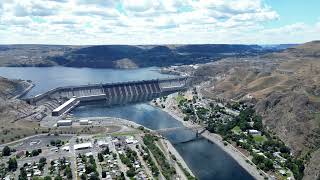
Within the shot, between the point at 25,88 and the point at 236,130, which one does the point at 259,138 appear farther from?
the point at 25,88

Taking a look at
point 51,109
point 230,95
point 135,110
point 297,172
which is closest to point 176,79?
point 230,95

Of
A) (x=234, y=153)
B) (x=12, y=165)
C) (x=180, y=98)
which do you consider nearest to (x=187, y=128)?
(x=234, y=153)

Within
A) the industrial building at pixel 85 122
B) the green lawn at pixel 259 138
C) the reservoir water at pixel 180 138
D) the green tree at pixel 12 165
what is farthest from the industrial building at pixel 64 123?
the green lawn at pixel 259 138

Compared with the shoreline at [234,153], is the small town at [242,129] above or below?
above

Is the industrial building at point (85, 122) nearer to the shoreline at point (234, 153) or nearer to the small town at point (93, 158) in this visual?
the small town at point (93, 158)

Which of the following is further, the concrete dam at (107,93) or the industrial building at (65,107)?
the concrete dam at (107,93)

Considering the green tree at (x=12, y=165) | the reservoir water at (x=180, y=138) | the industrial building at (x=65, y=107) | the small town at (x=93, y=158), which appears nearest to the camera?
the small town at (x=93, y=158)

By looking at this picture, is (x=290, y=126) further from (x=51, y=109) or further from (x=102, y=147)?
(x=51, y=109)

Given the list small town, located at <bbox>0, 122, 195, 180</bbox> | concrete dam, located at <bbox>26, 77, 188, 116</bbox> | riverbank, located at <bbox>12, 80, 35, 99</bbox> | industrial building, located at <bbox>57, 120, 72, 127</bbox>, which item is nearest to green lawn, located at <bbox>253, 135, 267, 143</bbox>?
small town, located at <bbox>0, 122, 195, 180</bbox>

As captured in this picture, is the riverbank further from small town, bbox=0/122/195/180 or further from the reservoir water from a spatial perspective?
small town, bbox=0/122/195/180
